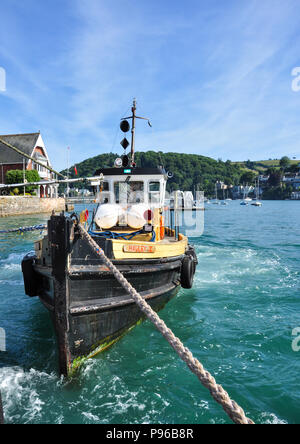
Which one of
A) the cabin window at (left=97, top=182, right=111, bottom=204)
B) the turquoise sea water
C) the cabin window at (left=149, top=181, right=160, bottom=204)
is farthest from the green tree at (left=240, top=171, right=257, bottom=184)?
the cabin window at (left=97, top=182, right=111, bottom=204)

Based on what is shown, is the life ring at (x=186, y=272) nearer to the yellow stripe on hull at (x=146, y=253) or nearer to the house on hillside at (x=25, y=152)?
the yellow stripe on hull at (x=146, y=253)

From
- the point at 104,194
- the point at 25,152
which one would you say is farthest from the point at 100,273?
the point at 25,152

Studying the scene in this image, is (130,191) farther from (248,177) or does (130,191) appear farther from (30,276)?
(248,177)

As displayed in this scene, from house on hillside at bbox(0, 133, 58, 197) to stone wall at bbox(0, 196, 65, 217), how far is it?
2.06 metres

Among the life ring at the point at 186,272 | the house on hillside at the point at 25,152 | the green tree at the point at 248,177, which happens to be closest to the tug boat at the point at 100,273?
the life ring at the point at 186,272

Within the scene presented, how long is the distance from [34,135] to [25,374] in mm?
51249

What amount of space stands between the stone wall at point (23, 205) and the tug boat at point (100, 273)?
103 feet

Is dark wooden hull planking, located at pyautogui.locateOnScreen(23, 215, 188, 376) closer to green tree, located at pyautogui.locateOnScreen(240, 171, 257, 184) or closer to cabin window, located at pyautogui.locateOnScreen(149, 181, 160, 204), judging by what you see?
cabin window, located at pyautogui.locateOnScreen(149, 181, 160, 204)

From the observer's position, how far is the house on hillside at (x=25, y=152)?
4594cm

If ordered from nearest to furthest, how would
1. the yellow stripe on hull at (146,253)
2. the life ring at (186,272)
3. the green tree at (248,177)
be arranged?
the yellow stripe on hull at (146,253) → the life ring at (186,272) → the green tree at (248,177)

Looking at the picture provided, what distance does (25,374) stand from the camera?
549 cm
